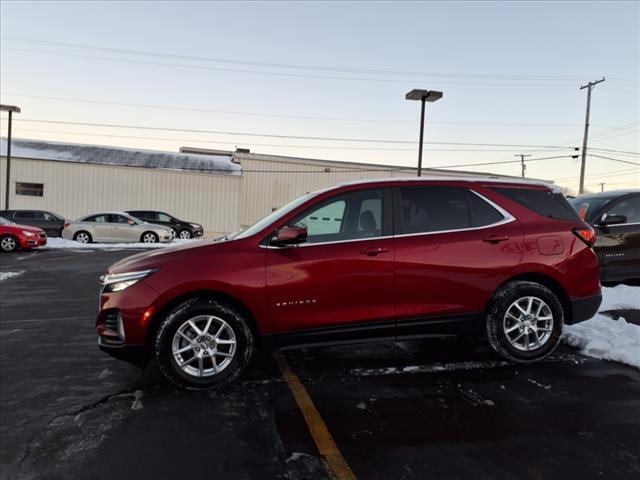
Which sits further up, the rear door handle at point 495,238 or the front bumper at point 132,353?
the rear door handle at point 495,238

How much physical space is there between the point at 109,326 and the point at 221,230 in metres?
27.9

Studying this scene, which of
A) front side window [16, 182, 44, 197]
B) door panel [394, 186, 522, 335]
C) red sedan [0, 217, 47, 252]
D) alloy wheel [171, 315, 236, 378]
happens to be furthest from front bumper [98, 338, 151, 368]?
front side window [16, 182, 44, 197]

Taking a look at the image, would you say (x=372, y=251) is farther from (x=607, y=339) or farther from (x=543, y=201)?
(x=607, y=339)

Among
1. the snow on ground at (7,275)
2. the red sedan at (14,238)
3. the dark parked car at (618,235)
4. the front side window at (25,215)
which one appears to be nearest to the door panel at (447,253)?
the dark parked car at (618,235)

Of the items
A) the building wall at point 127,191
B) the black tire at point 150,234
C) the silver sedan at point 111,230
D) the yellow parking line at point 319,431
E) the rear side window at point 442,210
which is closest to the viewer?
the yellow parking line at point 319,431

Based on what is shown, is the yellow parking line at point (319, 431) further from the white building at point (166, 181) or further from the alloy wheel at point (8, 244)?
the white building at point (166, 181)

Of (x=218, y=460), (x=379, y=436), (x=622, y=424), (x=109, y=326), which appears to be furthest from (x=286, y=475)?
(x=622, y=424)

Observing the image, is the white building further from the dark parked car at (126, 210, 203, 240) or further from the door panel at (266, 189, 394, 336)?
the door panel at (266, 189, 394, 336)

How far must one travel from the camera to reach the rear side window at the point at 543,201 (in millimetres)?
4473

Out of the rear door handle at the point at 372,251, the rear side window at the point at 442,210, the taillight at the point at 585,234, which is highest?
the rear side window at the point at 442,210

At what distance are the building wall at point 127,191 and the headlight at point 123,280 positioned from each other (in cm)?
2764

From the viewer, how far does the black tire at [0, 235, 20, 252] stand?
16.3 m

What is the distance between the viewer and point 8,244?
1633 cm

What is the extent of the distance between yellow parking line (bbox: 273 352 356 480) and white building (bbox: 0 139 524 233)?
27989 millimetres
